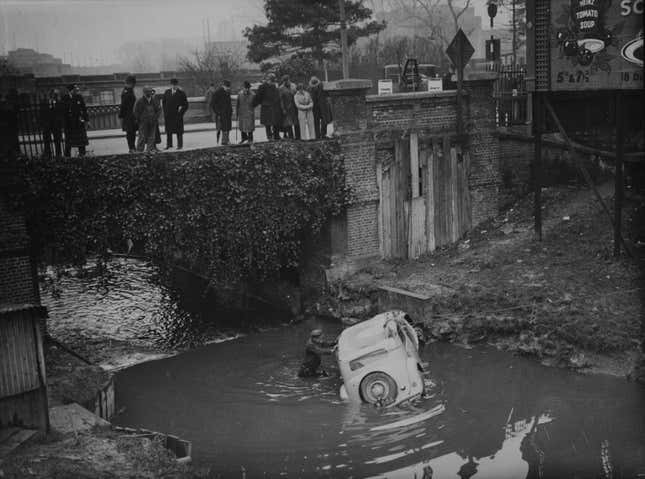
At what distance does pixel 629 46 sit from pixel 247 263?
32.7ft

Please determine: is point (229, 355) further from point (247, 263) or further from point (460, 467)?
point (460, 467)

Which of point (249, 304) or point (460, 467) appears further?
point (249, 304)

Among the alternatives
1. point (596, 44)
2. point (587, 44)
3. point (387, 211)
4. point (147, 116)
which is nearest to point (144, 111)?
point (147, 116)

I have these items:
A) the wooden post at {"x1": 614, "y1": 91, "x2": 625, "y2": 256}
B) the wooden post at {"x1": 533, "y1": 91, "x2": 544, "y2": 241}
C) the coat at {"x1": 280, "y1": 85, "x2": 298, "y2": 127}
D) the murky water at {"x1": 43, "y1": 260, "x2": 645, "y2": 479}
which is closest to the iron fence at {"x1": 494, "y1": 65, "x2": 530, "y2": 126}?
the wooden post at {"x1": 533, "y1": 91, "x2": 544, "y2": 241}

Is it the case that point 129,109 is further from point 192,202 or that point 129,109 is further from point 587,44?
point 587,44

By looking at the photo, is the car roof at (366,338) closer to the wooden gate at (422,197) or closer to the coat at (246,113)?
the wooden gate at (422,197)

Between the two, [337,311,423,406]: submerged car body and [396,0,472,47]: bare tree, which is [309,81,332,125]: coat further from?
[396,0,472,47]: bare tree

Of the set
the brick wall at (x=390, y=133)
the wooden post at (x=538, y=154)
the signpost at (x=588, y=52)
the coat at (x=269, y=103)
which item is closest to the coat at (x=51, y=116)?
the coat at (x=269, y=103)

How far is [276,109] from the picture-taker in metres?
19.3

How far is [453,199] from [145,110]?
28.5 ft

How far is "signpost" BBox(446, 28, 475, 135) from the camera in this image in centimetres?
2005


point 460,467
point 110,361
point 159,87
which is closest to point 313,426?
point 460,467

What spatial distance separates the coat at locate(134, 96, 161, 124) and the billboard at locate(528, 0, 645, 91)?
29.4 ft

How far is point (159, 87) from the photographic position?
3350cm
